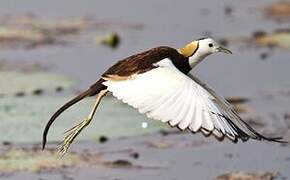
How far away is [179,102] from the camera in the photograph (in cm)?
652

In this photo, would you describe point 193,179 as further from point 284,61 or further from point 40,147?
point 284,61

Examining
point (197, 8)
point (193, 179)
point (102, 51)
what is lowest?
point (193, 179)

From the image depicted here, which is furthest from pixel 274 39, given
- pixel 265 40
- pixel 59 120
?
pixel 59 120

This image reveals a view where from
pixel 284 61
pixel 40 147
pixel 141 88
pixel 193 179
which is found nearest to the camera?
pixel 141 88

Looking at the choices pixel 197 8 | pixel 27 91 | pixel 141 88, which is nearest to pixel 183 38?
pixel 197 8

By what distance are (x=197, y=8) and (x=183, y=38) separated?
1997 millimetres

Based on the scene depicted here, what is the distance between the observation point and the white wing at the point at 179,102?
6.34 meters

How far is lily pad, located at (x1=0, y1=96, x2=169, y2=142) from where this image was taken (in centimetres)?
911

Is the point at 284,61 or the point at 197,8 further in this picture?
the point at 197,8

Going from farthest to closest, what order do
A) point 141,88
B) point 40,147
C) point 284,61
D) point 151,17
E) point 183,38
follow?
point 151,17, point 183,38, point 284,61, point 40,147, point 141,88

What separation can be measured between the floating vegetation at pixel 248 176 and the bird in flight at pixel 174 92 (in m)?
1.23

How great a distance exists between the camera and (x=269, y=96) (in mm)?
10734

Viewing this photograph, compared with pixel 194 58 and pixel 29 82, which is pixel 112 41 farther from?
pixel 194 58

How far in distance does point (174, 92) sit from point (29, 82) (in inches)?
166
